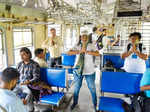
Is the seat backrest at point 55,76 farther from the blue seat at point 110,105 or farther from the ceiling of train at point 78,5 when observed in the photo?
the ceiling of train at point 78,5

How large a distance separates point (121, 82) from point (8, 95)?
62.9 inches

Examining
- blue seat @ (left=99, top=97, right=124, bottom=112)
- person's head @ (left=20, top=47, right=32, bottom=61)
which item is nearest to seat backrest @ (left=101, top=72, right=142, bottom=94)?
blue seat @ (left=99, top=97, right=124, bottom=112)

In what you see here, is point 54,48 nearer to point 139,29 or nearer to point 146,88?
point 146,88

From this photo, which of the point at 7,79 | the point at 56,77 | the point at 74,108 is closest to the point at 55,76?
the point at 56,77

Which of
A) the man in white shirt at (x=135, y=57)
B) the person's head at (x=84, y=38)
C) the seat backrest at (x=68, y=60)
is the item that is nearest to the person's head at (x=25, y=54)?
the person's head at (x=84, y=38)

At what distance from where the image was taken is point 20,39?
4676 mm

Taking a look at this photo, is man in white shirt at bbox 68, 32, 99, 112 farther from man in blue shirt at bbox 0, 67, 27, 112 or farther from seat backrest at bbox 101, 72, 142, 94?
man in blue shirt at bbox 0, 67, 27, 112

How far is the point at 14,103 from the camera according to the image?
105cm

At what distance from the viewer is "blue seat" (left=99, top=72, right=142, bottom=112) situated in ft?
6.48

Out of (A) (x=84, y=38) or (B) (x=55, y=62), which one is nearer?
(A) (x=84, y=38)

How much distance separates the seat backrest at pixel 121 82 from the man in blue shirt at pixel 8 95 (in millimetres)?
1353

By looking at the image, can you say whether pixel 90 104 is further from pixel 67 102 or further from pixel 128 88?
pixel 128 88

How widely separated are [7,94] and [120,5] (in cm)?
299

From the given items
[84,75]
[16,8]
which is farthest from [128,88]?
[16,8]
